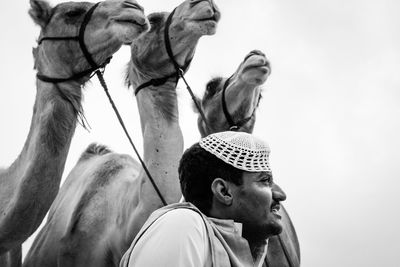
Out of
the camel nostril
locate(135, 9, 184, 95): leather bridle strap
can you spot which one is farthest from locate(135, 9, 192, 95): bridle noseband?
the camel nostril

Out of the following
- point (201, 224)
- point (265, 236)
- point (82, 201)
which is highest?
point (201, 224)

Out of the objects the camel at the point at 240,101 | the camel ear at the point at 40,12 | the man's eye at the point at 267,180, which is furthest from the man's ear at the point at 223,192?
the camel at the point at 240,101

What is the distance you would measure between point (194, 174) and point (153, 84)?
292 cm

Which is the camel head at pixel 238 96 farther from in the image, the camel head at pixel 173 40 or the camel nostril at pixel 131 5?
the camel nostril at pixel 131 5

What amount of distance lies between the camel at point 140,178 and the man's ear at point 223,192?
7.46 ft

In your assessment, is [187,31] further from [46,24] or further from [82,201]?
[82,201]

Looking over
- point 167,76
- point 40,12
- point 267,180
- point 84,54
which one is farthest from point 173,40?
point 267,180

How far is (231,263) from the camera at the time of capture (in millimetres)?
2451

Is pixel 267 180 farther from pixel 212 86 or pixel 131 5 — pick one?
pixel 212 86

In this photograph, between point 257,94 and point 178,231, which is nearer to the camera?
point 178,231

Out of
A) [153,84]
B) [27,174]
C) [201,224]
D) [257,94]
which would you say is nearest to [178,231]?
[201,224]

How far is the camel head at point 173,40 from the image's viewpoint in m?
5.46

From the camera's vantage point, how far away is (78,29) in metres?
5.33

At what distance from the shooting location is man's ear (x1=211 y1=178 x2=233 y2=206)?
8.86ft
